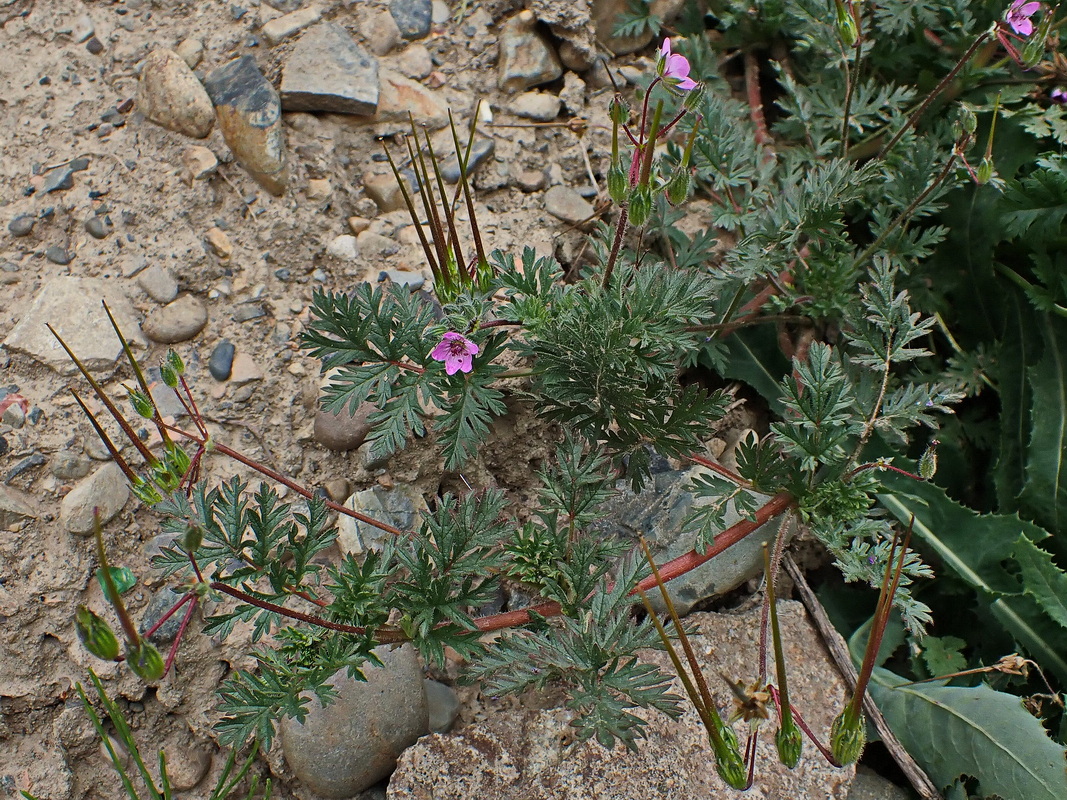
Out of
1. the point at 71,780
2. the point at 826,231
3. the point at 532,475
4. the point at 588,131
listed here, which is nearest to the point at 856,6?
the point at 826,231

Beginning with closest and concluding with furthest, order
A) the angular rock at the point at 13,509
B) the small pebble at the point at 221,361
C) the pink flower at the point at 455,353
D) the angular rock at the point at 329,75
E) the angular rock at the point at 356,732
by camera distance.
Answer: the pink flower at the point at 455,353
the angular rock at the point at 356,732
the angular rock at the point at 13,509
the small pebble at the point at 221,361
the angular rock at the point at 329,75

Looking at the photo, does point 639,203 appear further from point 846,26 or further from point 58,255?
point 58,255

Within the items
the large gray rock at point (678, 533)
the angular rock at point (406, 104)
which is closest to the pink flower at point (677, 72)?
the angular rock at point (406, 104)

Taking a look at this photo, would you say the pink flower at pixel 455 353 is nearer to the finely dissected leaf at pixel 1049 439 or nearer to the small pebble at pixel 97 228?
the small pebble at pixel 97 228

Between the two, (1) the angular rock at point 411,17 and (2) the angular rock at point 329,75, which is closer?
(2) the angular rock at point 329,75

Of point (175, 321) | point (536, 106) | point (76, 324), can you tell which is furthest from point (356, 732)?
point (536, 106)

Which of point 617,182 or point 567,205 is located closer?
point 617,182
